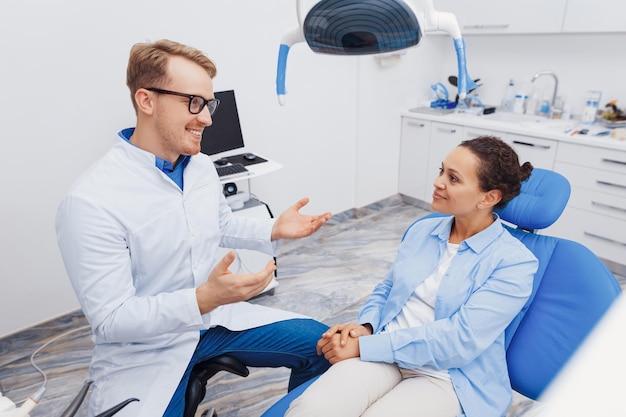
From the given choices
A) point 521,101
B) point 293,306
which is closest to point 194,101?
point 293,306

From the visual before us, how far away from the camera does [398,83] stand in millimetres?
3576

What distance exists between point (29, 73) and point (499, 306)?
85.8 inches

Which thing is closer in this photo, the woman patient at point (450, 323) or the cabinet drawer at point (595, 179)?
the woman patient at point (450, 323)

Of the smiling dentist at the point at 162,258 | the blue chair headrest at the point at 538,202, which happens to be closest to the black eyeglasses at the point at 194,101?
the smiling dentist at the point at 162,258

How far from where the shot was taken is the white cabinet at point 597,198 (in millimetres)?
2621

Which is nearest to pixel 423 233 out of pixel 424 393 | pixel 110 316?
pixel 424 393

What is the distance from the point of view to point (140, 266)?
1.28 metres

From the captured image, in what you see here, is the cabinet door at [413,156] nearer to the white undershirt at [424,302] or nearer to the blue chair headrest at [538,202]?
the blue chair headrest at [538,202]

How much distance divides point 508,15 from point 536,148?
97cm

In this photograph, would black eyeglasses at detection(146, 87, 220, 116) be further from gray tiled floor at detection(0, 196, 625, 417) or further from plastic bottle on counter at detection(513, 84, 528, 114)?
plastic bottle on counter at detection(513, 84, 528, 114)

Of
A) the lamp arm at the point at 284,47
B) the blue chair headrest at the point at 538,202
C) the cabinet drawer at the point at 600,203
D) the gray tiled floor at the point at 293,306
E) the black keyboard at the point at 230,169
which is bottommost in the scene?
the gray tiled floor at the point at 293,306

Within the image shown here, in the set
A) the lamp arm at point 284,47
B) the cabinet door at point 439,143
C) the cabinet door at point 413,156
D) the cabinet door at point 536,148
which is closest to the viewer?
the lamp arm at point 284,47

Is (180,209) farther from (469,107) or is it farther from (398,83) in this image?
(469,107)

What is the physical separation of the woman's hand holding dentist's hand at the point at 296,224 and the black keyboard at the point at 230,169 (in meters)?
0.92
